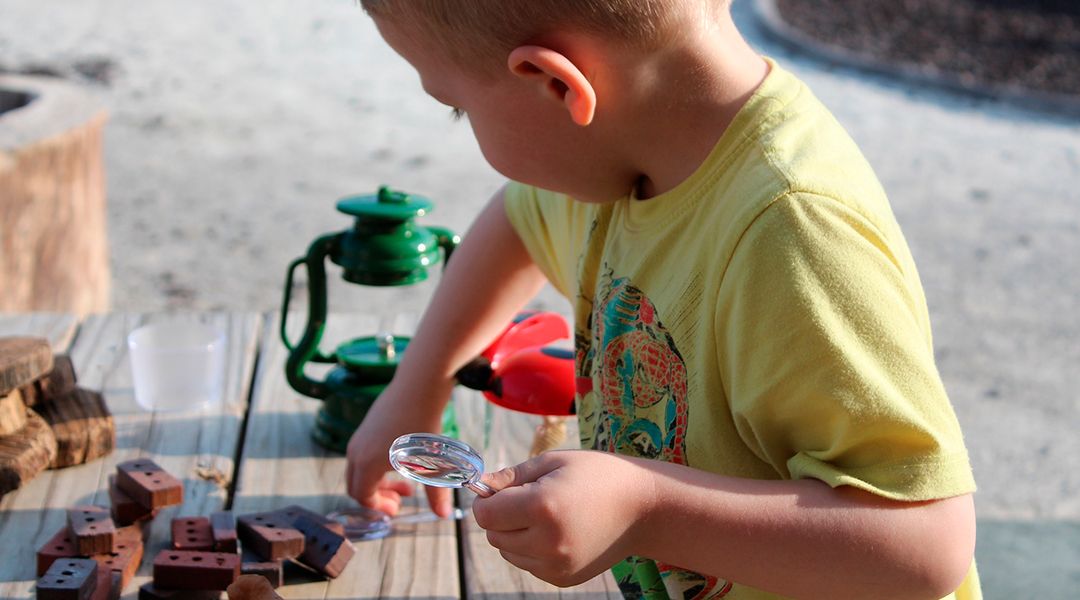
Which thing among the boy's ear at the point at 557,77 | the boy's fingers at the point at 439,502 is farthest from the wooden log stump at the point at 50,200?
the boy's ear at the point at 557,77

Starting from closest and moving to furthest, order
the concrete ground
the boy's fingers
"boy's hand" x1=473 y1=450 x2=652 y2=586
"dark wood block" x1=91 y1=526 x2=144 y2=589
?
"boy's hand" x1=473 y1=450 x2=652 y2=586 → "dark wood block" x1=91 y1=526 x2=144 y2=589 → the boy's fingers → the concrete ground

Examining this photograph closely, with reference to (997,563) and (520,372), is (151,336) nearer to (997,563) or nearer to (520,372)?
(520,372)

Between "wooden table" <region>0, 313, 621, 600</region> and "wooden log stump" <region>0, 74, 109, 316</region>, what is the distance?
1135mm

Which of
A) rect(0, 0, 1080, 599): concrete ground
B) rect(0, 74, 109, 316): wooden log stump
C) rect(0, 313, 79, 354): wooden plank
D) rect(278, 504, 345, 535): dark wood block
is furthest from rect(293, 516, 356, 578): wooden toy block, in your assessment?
rect(0, 74, 109, 316): wooden log stump

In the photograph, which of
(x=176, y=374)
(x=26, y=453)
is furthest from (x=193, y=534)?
(x=176, y=374)

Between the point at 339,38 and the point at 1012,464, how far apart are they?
17.1ft

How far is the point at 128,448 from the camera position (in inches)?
54.7

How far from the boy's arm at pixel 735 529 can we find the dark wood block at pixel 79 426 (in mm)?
634

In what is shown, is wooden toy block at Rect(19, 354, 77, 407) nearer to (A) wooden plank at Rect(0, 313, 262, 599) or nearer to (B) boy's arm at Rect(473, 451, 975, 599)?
(A) wooden plank at Rect(0, 313, 262, 599)

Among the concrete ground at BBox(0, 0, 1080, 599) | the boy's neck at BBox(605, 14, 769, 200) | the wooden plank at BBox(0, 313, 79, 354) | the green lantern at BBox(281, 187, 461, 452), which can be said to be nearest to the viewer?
the boy's neck at BBox(605, 14, 769, 200)

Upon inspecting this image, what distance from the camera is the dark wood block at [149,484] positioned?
1.19 metres

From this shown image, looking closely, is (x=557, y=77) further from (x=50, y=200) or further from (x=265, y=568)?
(x=50, y=200)

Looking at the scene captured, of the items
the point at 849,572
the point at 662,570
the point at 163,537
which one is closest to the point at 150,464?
the point at 163,537

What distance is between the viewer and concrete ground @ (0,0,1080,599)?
3182 mm
